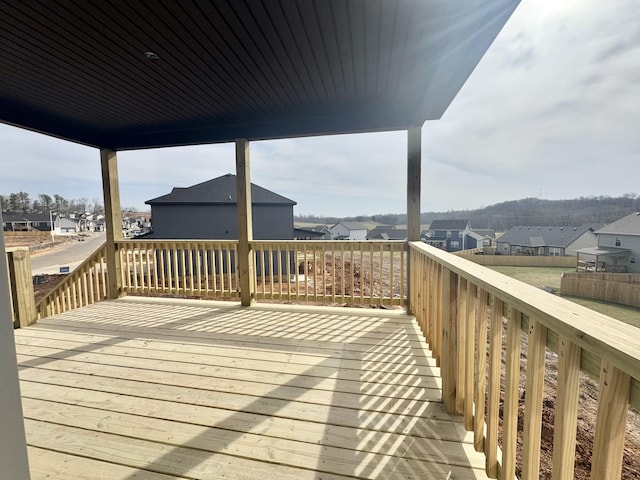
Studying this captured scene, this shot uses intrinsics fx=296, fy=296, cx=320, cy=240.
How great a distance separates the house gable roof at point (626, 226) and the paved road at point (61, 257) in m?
18.9

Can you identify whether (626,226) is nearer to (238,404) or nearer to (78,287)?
(238,404)

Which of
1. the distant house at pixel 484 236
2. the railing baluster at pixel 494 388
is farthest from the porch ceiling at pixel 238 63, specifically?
Answer: the railing baluster at pixel 494 388

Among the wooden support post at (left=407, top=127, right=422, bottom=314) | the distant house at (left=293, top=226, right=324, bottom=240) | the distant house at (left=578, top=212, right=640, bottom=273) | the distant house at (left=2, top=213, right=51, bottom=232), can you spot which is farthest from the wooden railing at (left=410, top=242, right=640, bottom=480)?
the distant house at (left=2, top=213, right=51, bottom=232)

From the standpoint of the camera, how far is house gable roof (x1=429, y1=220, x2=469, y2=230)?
353 centimetres

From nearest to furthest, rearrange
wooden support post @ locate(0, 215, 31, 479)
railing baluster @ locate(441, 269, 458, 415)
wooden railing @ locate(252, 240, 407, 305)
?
wooden support post @ locate(0, 215, 31, 479) → railing baluster @ locate(441, 269, 458, 415) → wooden railing @ locate(252, 240, 407, 305)

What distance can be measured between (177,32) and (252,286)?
2.88 m

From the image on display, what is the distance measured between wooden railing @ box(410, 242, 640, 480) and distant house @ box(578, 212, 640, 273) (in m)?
1.21

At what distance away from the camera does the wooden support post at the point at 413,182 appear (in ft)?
11.6

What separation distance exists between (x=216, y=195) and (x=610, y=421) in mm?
11889

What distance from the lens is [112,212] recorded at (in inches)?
177

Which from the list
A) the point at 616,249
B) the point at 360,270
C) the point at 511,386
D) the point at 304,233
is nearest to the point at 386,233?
the point at 360,270

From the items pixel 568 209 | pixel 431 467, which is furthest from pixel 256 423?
pixel 568 209

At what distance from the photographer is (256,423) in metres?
1.68

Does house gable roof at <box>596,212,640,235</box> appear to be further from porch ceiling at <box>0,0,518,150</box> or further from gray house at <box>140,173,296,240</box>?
gray house at <box>140,173,296,240</box>
